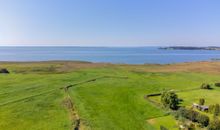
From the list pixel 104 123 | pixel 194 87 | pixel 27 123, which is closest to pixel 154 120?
pixel 104 123

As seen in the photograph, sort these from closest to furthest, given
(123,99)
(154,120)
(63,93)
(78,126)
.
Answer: (78,126), (154,120), (123,99), (63,93)

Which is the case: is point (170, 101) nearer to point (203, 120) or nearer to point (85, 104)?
point (203, 120)

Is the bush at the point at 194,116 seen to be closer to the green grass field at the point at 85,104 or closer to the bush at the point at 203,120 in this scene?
the bush at the point at 203,120

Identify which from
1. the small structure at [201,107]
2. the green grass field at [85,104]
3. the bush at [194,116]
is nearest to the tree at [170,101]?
the green grass field at [85,104]

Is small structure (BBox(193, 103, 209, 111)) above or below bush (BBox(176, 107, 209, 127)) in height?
below

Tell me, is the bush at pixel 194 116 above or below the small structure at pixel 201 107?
above

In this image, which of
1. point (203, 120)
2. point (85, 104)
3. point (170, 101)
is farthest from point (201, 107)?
point (85, 104)

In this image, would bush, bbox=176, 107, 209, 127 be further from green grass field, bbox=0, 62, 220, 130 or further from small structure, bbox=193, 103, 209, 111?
small structure, bbox=193, 103, 209, 111

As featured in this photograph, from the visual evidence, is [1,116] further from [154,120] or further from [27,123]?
[154,120]

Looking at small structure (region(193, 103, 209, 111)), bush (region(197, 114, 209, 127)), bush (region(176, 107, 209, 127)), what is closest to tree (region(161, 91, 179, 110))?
small structure (region(193, 103, 209, 111))

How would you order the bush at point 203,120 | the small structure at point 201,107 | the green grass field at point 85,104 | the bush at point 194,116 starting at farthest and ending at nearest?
the small structure at point 201,107 < the green grass field at point 85,104 < the bush at point 194,116 < the bush at point 203,120

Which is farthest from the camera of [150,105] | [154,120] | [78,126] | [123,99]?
[123,99]
